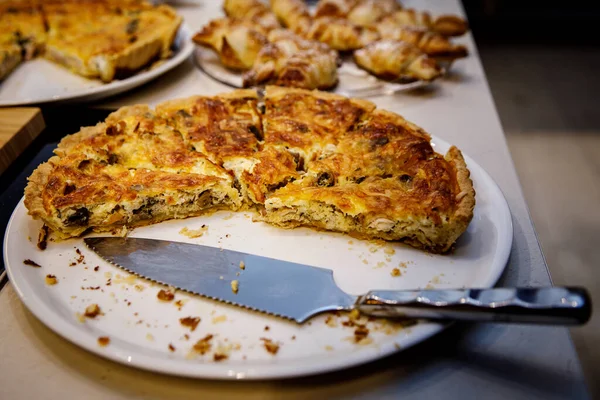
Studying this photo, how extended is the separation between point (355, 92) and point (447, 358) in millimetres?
2012

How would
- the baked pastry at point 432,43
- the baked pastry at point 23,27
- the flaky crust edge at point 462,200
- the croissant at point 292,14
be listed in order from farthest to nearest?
the croissant at point 292,14 < the baked pastry at point 23,27 < the baked pastry at point 432,43 < the flaky crust edge at point 462,200

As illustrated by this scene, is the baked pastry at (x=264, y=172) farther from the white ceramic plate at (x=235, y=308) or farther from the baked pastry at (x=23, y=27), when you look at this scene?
the baked pastry at (x=23, y=27)

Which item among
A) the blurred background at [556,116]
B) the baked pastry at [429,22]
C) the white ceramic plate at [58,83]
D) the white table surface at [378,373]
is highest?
the white ceramic plate at [58,83]

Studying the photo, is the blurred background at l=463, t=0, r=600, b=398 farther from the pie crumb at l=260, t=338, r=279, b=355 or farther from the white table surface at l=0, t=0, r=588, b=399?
the pie crumb at l=260, t=338, r=279, b=355

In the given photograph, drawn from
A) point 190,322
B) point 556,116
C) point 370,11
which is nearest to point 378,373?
point 190,322

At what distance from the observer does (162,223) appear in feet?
7.39

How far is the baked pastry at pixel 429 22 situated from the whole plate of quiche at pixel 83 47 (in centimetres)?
163

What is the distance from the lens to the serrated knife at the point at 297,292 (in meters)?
1.41

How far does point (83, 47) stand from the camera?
3514 millimetres

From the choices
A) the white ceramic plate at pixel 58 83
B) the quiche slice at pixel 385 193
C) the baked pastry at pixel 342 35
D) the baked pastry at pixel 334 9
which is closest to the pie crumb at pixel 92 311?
the quiche slice at pixel 385 193

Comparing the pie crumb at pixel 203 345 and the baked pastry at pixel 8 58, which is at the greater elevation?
the baked pastry at pixel 8 58

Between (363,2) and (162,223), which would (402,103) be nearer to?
(363,2)

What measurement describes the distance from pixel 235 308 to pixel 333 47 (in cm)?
249

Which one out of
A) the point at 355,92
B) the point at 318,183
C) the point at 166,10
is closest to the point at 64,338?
the point at 318,183
